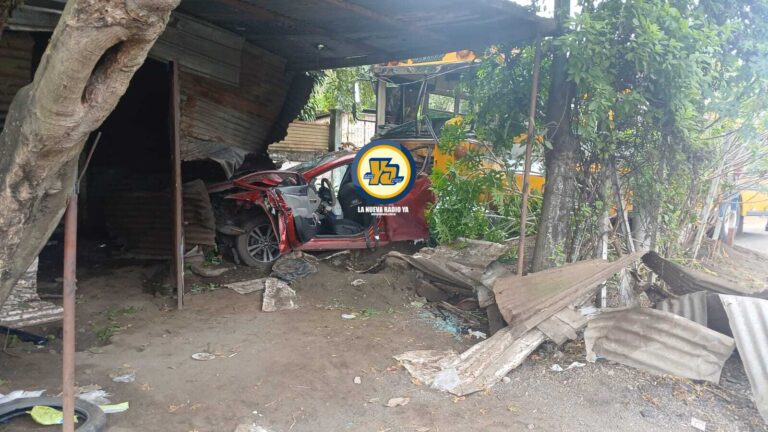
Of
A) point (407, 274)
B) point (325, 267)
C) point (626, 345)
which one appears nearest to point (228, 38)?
point (325, 267)

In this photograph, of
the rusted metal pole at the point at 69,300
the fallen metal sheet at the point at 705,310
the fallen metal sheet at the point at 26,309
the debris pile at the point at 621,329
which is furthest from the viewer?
the fallen metal sheet at the point at 26,309

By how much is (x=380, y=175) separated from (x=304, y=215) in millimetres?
1358

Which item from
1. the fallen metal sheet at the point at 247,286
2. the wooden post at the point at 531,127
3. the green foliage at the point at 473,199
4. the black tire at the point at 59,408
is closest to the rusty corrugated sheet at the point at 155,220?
the fallen metal sheet at the point at 247,286

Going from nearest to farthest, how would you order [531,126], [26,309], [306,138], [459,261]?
[26,309] → [531,126] → [459,261] → [306,138]

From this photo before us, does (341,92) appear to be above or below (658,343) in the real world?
above

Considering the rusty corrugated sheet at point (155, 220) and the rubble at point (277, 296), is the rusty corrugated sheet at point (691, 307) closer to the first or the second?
the rubble at point (277, 296)

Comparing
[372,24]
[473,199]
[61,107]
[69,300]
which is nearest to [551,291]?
[473,199]

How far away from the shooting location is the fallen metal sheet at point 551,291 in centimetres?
422

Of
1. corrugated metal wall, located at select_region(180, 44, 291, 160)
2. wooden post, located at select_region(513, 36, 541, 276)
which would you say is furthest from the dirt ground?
corrugated metal wall, located at select_region(180, 44, 291, 160)

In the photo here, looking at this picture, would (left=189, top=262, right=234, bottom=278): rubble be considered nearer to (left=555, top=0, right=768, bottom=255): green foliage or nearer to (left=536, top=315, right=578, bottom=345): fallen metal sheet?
(left=536, top=315, right=578, bottom=345): fallen metal sheet

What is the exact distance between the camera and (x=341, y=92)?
16562 mm

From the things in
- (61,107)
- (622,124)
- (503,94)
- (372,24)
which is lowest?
(61,107)

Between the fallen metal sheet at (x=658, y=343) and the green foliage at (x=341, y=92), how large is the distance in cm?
1044

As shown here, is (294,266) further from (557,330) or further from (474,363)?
(557,330)
